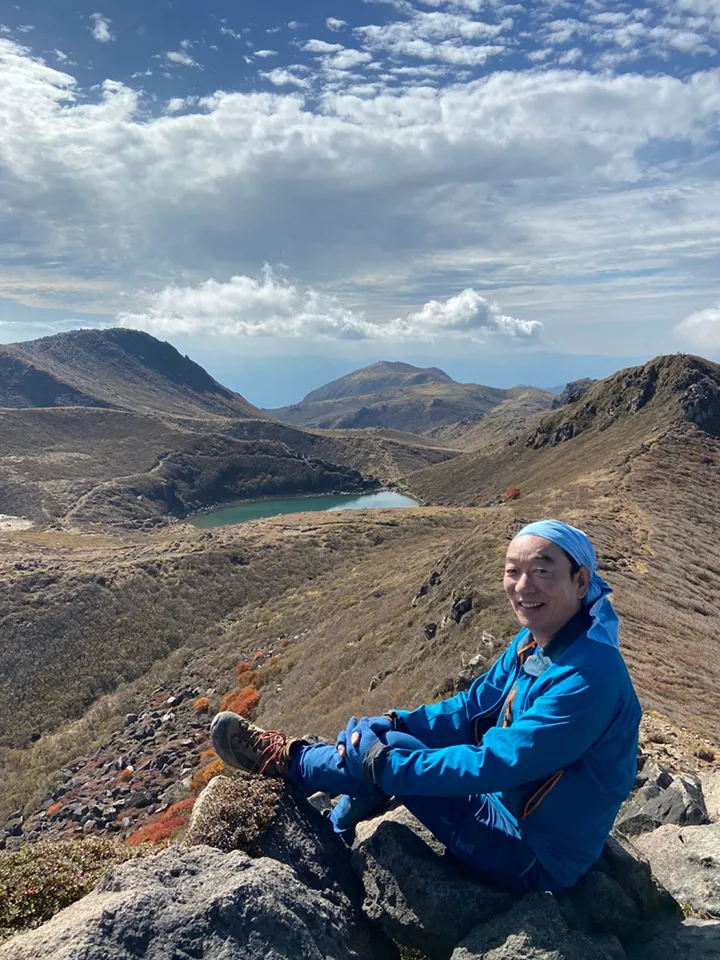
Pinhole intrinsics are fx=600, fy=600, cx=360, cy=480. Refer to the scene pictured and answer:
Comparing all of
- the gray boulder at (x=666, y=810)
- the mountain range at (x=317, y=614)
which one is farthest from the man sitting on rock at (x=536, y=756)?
the mountain range at (x=317, y=614)

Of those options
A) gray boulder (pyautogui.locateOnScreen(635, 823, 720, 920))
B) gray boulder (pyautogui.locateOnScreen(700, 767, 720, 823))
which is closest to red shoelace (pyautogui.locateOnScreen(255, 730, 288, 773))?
gray boulder (pyautogui.locateOnScreen(635, 823, 720, 920))

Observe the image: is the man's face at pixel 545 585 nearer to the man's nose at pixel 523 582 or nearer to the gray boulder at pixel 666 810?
the man's nose at pixel 523 582

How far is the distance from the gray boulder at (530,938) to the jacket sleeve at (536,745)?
982mm

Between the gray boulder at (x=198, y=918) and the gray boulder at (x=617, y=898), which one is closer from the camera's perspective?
the gray boulder at (x=198, y=918)

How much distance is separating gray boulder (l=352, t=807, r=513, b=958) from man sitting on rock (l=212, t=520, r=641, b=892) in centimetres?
17

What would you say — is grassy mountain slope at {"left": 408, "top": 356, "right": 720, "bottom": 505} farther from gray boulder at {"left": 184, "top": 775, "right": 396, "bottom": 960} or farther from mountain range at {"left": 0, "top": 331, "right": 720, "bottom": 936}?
gray boulder at {"left": 184, "top": 775, "right": 396, "bottom": 960}

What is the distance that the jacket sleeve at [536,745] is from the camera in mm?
4410

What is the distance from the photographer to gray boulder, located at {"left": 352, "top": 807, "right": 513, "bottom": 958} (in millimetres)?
4809

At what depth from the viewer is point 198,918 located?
4254 mm

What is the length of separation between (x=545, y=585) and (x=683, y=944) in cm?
291

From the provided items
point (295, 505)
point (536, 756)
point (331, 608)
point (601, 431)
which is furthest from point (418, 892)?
point (295, 505)

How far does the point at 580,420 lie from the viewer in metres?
109

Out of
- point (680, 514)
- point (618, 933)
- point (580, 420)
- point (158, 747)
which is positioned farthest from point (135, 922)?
point (580, 420)

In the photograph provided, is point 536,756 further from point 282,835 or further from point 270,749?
point 270,749
